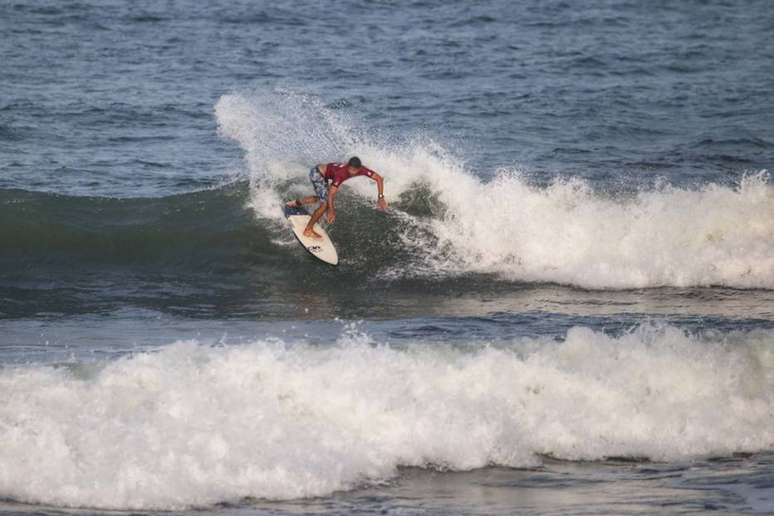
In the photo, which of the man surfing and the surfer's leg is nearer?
the man surfing

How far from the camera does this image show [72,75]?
28.1 m

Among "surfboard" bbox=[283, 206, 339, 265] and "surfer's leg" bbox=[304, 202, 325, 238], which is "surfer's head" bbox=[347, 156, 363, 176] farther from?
"surfboard" bbox=[283, 206, 339, 265]

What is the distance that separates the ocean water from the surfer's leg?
474 millimetres

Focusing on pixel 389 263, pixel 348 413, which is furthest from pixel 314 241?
pixel 348 413

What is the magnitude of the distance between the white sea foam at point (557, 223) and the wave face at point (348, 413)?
17.7ft

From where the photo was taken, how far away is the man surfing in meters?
16.3

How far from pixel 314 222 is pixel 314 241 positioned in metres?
0.36

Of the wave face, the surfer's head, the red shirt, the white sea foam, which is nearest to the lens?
the wave face

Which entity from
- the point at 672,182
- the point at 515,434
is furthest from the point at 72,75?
the point at 515,434

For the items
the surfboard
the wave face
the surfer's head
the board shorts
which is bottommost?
the wave face

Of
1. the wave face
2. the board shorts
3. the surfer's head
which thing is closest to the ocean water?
the wave face

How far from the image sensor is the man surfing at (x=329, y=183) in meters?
16.3

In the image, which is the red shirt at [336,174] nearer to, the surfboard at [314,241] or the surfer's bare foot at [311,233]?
the surfer's bare foot at [311,233]

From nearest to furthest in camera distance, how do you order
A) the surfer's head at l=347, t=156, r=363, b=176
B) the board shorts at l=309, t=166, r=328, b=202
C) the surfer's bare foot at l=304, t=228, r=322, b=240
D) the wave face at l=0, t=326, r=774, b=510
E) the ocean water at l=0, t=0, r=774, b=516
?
1. the wave face at l=0, t=326, r=774, b=510
2. the ocean water at l=0, t=0, r=774, b=516
3. the surfer's head at l=347, t=156, r=363, b=176
4. the board shorts at l=309, t=166, r=328, b=202
5. the surfer's bare foot at l=304, t=228, r=322, b=240
